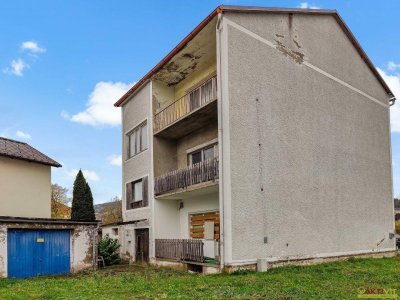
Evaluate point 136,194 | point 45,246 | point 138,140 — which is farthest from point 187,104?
point 45,246

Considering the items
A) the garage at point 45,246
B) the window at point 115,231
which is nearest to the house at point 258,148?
the window at point 115,231

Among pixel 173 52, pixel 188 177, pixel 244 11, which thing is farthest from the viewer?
pixel 173 52

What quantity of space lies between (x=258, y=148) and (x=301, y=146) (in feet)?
9.49

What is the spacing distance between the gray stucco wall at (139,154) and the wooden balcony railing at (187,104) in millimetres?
930

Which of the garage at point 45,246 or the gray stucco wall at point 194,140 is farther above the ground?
the gray stucco wall at point 194,140

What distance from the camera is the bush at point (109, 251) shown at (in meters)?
22.1

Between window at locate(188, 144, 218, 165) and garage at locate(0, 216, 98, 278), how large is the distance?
19.1 ft

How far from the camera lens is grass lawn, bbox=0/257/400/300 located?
10.8m

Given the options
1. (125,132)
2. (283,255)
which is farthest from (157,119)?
(283,255)

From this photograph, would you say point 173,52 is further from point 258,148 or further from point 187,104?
point 258,148

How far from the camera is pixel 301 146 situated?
18.6 metres

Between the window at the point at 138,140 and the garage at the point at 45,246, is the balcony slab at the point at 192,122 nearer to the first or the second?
the window at the point at 138,140

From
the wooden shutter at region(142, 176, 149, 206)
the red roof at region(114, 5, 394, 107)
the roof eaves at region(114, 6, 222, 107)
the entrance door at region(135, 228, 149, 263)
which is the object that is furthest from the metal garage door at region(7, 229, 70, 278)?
the red roof at region(114, 5, 394, 107)

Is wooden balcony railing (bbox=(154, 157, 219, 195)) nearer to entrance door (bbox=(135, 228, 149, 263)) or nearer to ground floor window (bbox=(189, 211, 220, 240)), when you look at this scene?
ground floor window (bbox=(189, 211, 220, 240))
